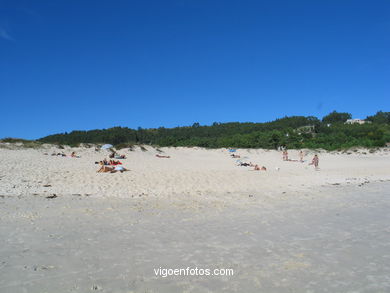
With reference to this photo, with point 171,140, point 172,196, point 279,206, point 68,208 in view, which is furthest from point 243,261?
point 171,140

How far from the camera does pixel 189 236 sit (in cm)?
621

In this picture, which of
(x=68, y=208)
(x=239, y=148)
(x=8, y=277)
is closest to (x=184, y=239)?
(x=8, y=277)

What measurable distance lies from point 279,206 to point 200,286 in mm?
5892

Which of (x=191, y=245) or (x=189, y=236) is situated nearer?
(x=191, y=245)

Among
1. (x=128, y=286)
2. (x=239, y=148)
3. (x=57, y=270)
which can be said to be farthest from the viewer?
(x=239, y=148)

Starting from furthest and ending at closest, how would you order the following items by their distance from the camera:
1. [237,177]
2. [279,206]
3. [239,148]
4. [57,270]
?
[239,148]
[237,177]
[279,206]
[57,270]

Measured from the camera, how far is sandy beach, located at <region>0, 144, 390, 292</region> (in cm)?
414

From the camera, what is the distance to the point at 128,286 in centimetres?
395

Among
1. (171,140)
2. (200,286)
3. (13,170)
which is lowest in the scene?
(200,286)

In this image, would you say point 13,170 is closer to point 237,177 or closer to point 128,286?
point 237,177

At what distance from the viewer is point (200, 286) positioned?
402 centimetres

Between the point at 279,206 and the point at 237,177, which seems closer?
the point at 279,206

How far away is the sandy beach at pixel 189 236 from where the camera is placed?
4145 mm

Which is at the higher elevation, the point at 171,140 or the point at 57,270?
the point at 171,140
